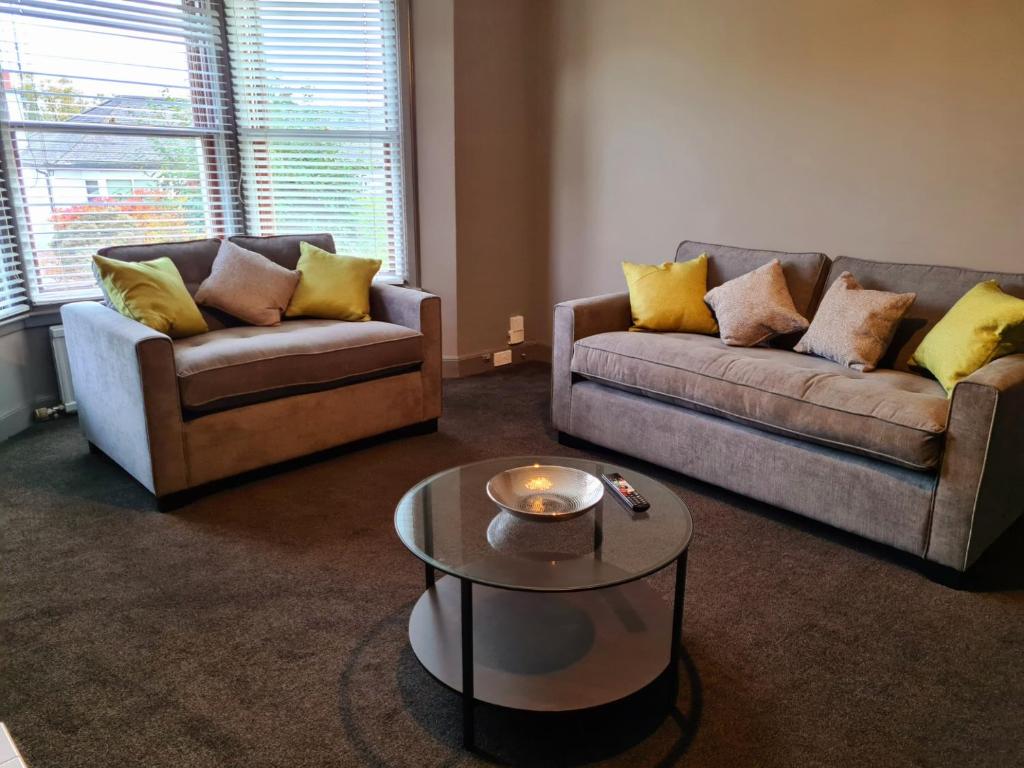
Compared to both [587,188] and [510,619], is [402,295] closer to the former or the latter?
[587,188]

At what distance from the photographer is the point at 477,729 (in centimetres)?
180

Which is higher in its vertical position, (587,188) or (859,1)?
(859,1)

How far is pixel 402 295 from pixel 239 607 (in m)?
1.79

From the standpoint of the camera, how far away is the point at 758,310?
128 inches

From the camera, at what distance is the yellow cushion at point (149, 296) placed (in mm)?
3104

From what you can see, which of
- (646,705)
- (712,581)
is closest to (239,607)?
(646,705)

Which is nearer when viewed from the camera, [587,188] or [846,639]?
[846,639]

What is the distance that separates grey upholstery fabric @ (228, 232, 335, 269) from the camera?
3.77 metres

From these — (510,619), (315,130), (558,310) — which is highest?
(315,130)

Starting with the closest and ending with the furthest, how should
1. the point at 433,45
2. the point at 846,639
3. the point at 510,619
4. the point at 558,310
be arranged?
the point at 510,619 → the point at 846,639 → the point at 558,310 → the point at 433,45

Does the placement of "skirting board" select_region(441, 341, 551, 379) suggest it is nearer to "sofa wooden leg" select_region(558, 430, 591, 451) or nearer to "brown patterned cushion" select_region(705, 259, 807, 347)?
"sofa wooden leg" select_region(558, 430, 591, 451)

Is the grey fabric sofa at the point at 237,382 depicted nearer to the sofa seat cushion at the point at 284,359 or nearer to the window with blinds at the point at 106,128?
the sofa seat cushion at the point at 284,359

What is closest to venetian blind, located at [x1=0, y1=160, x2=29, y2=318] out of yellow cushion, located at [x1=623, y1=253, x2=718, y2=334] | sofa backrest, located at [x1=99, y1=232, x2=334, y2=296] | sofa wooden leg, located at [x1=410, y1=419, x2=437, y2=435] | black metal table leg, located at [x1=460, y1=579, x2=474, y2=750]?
sofa backrest, located at [x1=99, y1=232, x2=334, y2=296]

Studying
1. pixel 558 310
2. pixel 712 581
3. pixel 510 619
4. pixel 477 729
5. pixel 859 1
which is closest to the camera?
pixel 477 729
